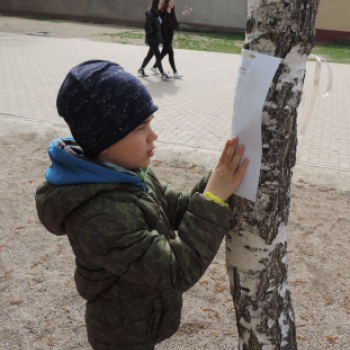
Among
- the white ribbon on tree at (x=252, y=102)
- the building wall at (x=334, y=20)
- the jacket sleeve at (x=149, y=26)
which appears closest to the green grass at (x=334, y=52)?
the building wall at (x=334, y=20)

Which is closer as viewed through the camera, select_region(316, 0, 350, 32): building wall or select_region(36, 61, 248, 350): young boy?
select_region(36, 61, 248, 350): young boy

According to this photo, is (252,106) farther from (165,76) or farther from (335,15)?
(335,15)

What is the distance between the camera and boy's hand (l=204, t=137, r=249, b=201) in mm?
1311

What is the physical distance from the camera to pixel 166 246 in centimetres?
128

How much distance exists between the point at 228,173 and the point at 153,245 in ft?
1.17

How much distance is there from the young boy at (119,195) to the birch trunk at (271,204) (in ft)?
0.53

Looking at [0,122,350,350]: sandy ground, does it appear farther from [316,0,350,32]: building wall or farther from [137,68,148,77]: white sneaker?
[316,0,350,32]: building wall

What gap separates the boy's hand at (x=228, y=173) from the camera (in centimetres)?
131

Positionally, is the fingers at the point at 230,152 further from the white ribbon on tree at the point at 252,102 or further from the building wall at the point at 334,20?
the building wall at the point at 334,20

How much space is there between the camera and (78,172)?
130 cm

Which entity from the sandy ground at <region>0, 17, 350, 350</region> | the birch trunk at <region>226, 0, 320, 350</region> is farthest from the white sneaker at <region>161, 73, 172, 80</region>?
the birch trunk at <region>226, 0, 320, 350</region>

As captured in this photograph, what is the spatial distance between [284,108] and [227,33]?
82.2 ft

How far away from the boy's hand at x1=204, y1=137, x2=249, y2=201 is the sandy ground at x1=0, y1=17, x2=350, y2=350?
1462 mm

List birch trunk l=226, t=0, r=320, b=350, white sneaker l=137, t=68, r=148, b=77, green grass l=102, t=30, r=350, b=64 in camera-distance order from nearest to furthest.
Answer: birch trunk l=226, t=0, r=320, b=350 < white sneaker l=137, t=68, r=148, b=77 < green grass l=102, t=30, r=350, b=64
